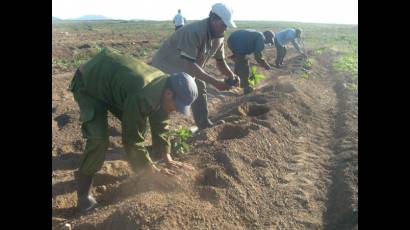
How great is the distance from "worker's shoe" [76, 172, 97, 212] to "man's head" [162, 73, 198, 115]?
1.05 meters

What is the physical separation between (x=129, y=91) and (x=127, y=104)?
13 centimetres

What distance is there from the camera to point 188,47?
15.8 ft

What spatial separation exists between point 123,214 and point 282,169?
2.15 meters

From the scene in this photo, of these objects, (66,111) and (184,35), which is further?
(66,111)

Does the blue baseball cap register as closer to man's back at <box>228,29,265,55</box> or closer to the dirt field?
the dirt field

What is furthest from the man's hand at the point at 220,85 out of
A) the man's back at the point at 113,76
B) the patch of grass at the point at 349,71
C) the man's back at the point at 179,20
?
the man's back at the point at 179,20

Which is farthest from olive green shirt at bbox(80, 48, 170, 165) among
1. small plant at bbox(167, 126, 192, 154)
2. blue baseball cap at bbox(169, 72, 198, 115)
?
small plant at bbox(167, 126, 192, 154)

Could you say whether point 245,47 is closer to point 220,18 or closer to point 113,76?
point 220,18

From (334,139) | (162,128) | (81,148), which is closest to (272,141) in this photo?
(334,139)

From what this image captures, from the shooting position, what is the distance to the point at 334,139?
6.00 metres

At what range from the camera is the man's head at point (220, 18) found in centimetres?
463

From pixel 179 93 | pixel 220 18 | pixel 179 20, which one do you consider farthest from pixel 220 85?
pixel 179 20
